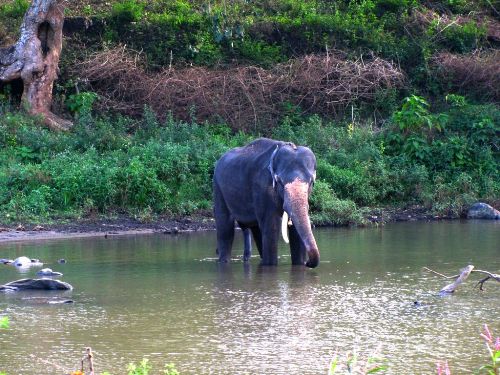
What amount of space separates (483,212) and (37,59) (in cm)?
978

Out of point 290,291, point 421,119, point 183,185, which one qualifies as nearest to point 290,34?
point 421,119

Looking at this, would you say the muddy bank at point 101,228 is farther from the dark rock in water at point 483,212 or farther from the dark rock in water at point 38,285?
the dark rock in water at point 483,212

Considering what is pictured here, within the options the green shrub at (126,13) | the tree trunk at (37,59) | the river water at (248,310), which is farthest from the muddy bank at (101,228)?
the green shrub at (126,13)

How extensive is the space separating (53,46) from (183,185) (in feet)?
16.9

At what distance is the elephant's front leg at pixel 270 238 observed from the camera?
13812 millimetres

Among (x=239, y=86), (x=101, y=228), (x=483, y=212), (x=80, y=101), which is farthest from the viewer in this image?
(x=239, y=86)

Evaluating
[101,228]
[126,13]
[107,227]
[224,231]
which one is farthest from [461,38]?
[224,231]

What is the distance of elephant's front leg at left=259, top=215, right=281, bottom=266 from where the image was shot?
13812 millimetres

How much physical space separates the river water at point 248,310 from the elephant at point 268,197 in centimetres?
35

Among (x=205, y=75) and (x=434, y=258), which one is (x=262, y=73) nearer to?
(x=205, y=75)

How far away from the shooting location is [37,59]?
73.3 ft

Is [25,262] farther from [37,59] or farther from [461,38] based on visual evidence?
[461,38]

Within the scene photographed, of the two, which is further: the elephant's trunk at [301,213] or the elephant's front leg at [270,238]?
the elephant's front leg at [270,238]

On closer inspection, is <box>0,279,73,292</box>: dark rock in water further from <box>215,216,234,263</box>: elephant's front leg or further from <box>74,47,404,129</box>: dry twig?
<box>74,47,404,129</box>: dry twig
